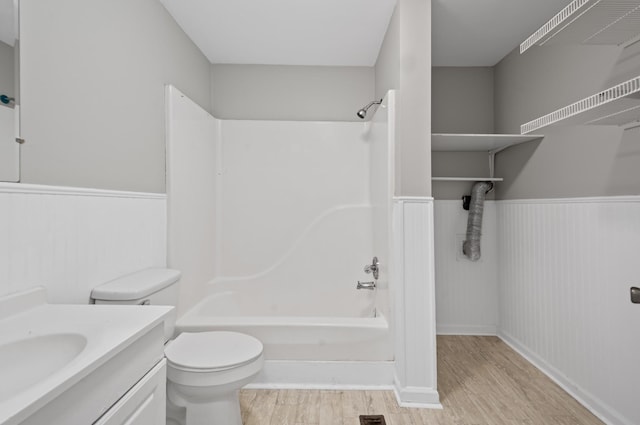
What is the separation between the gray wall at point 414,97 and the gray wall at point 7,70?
1706 mm

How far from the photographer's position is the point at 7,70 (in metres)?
1.04

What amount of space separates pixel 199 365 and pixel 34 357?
66cm

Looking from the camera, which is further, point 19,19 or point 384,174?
point 384,174

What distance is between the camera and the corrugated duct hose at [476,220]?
2.73 m

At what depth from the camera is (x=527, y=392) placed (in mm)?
1995

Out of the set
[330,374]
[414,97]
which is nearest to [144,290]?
[330,374]

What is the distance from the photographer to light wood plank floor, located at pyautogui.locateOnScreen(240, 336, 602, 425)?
1724 millimetres

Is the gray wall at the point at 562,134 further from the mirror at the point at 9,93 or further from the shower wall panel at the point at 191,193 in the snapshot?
the mirror at the point at 9,93

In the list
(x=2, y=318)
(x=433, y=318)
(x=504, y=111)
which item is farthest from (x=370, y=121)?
(x=2, y=318)

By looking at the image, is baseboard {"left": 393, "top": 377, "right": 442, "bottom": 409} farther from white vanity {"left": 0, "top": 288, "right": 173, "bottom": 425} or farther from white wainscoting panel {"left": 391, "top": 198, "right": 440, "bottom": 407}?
white vanity {"left": 0, "top": 288, "right": 173, "bottom": 425}

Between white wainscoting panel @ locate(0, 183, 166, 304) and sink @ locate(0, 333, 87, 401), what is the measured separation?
0.30 metres

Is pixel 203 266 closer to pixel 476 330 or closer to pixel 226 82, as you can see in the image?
pixel 226 82

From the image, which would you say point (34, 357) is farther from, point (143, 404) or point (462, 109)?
point (462, 109)

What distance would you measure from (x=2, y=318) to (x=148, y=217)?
2.89ft
